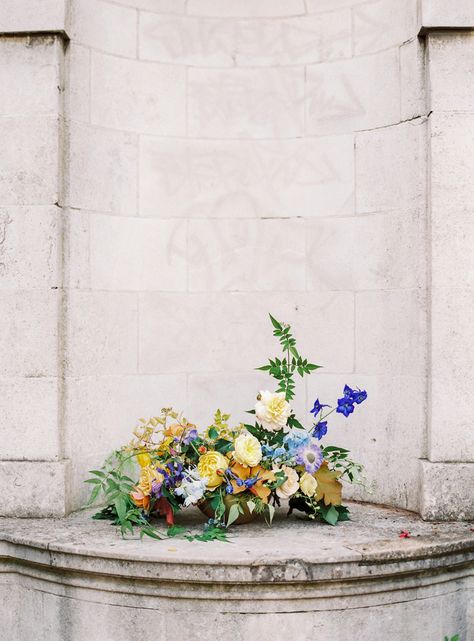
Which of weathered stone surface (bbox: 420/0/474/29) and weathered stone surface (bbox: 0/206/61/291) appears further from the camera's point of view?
weathered stone surface (bbox: 0/206/61/291)

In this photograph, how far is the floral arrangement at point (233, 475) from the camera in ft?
13.1

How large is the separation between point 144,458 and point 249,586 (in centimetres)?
96

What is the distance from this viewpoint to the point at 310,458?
4141 millimetres

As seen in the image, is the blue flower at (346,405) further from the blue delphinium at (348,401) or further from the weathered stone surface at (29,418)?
the weathered stone surface at (29,418)

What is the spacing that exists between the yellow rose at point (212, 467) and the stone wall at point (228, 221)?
86 centimetres

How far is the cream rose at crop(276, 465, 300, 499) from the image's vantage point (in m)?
4.11

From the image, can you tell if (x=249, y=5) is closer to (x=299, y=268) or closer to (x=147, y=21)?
(x=147, y=21)

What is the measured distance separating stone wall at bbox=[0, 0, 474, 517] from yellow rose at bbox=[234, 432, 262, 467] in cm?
96

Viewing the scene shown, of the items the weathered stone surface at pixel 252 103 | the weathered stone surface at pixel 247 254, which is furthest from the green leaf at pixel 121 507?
the weathered stone surface at pixel 252 103

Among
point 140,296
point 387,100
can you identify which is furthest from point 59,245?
point 387,100

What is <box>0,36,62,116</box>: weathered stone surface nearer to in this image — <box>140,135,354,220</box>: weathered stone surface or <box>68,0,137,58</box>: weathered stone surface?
<box>68,0,137,58</box>: weathered stone surface

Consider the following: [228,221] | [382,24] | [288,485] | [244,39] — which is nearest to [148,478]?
[288,485]

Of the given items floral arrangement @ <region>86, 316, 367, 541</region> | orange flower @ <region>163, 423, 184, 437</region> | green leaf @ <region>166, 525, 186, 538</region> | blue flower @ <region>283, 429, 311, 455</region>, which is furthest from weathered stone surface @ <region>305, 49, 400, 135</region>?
green leaf @ <region>166, 525, 186, 538</region>

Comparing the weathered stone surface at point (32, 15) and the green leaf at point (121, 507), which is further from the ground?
the weathered stone surface at point (32, 15)
